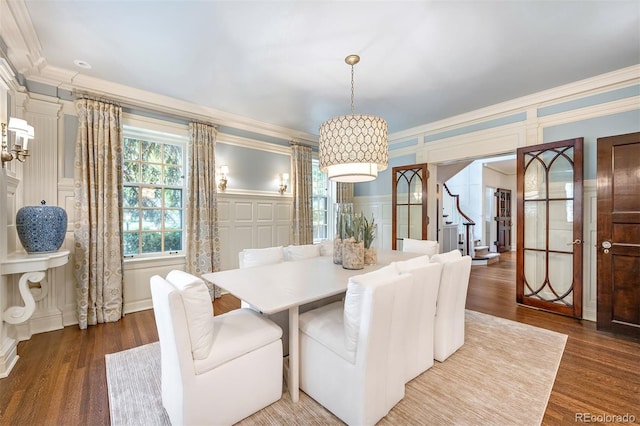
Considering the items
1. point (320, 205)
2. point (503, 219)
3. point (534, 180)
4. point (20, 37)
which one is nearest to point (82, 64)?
point (20, 37)

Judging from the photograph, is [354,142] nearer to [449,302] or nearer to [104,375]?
[449,302]

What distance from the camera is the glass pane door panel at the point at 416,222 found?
4836 mm

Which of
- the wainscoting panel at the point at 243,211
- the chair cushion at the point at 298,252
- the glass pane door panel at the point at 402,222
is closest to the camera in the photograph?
the chair cushion at the point at 298,252

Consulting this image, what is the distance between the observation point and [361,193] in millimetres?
6086

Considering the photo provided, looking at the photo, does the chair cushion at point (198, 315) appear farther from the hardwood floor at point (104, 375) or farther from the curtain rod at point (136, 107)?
the curtain rod at point (136, 107)

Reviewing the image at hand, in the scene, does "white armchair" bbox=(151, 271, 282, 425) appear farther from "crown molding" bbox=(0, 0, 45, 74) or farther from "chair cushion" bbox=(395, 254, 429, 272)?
"crown molding" bbox=(0, 0, 45, 74)

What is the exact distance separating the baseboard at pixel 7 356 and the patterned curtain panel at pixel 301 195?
11.5 feet

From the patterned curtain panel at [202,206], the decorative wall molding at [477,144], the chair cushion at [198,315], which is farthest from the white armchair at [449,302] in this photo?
the patterned curtain panel at [202,206]

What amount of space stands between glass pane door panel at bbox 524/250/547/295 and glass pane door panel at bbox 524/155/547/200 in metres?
0.77

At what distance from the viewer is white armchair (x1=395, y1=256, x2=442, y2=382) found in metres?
1.85

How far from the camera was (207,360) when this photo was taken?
4.97 feet

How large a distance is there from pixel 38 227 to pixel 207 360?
230 centimetres

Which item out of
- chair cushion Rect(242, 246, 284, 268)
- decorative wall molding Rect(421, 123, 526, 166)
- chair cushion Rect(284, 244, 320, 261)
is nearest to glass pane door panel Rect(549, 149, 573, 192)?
decorative wall molding Rect(421, 123, 526, 166)

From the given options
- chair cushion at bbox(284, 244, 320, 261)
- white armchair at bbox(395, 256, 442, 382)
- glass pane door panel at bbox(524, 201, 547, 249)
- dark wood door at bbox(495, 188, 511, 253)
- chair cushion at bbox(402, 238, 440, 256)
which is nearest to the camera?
white armchair at bbox(395, 256, 442, 382)
